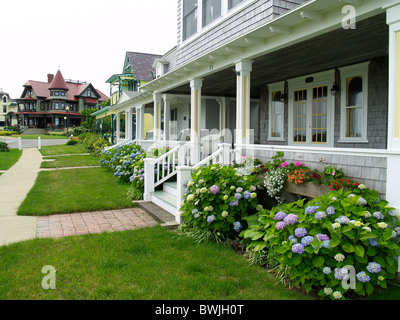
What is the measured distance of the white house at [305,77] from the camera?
3827 millimetres

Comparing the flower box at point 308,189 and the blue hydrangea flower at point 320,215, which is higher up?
the flower box at point 308,189

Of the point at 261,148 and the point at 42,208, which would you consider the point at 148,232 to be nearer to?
the point at 261,148

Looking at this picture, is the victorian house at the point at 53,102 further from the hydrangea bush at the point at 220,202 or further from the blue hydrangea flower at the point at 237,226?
the blue hydrangea flower at the point at 237,226

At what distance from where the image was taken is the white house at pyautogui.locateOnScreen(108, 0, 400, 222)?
3.83 m

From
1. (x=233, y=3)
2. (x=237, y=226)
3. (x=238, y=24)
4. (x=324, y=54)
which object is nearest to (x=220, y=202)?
(x=237, y=226)

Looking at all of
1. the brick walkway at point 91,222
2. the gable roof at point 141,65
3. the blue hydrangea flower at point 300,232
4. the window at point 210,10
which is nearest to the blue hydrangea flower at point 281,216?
the blue hydrangea flower at point 300,232

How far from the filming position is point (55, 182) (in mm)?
10023

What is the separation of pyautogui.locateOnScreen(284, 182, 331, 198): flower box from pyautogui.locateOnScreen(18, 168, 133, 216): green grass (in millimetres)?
4001

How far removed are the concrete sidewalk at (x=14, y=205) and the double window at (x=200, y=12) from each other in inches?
255

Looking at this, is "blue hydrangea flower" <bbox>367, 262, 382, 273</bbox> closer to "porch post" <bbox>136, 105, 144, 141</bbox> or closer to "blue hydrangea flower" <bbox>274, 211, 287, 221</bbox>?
"blue hydrangea flower" <bbox>274, 211, 287, 221</bbox>

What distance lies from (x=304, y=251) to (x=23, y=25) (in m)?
9.44

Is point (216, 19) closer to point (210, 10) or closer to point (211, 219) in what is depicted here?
point (210, 10)

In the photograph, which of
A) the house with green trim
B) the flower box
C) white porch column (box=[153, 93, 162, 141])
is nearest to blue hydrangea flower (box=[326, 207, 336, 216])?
the flower box

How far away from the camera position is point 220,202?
16.2 feet
